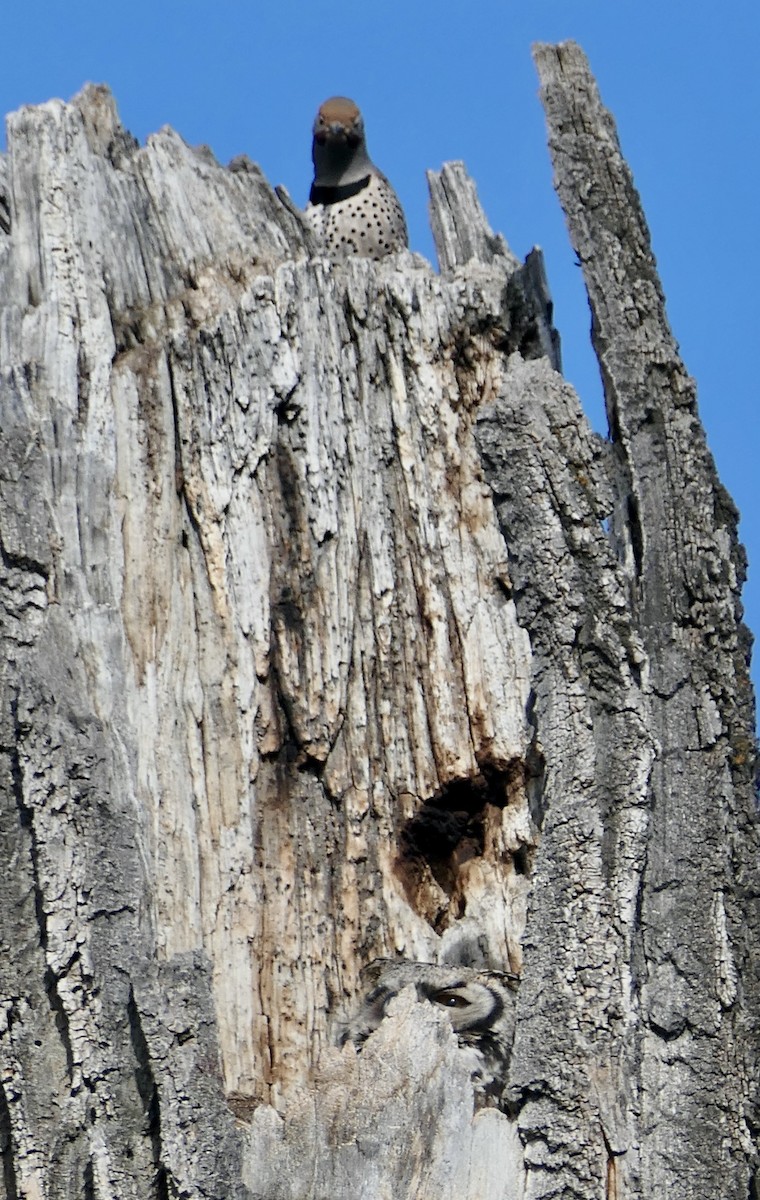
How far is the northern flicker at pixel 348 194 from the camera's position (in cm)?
779

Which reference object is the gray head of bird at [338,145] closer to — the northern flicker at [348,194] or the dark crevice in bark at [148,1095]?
the northern flicker at [348,194]

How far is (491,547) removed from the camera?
605 centimetres

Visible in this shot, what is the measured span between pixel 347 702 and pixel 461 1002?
999mm

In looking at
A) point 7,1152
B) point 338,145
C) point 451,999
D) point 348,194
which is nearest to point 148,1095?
point 7,1152

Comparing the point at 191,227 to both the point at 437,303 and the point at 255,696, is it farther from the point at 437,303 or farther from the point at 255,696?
the point at 255,696

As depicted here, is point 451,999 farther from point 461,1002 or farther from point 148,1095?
point 148,1095

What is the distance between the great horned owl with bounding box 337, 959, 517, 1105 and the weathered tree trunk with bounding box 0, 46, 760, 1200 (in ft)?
0.34

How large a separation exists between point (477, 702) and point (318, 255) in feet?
5.45

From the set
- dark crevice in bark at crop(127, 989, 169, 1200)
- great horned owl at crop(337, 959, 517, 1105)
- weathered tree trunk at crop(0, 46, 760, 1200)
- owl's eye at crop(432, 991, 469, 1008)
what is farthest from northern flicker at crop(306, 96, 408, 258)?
dark crevice in bark at crop(127, 989, 169, 1200)

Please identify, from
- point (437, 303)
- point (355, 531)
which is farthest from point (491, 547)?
point (437, 303)

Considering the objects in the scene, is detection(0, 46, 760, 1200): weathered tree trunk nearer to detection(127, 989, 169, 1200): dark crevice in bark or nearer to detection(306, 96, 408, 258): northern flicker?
detection(127, 989, 169, 1200): dark crevice in bark

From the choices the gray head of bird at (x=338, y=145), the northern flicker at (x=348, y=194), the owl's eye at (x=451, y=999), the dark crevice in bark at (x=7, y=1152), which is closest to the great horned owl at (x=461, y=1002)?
the owl's eye at (x=451, y=999)

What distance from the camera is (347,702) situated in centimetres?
586

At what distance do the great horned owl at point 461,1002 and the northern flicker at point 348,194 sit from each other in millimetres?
2966
